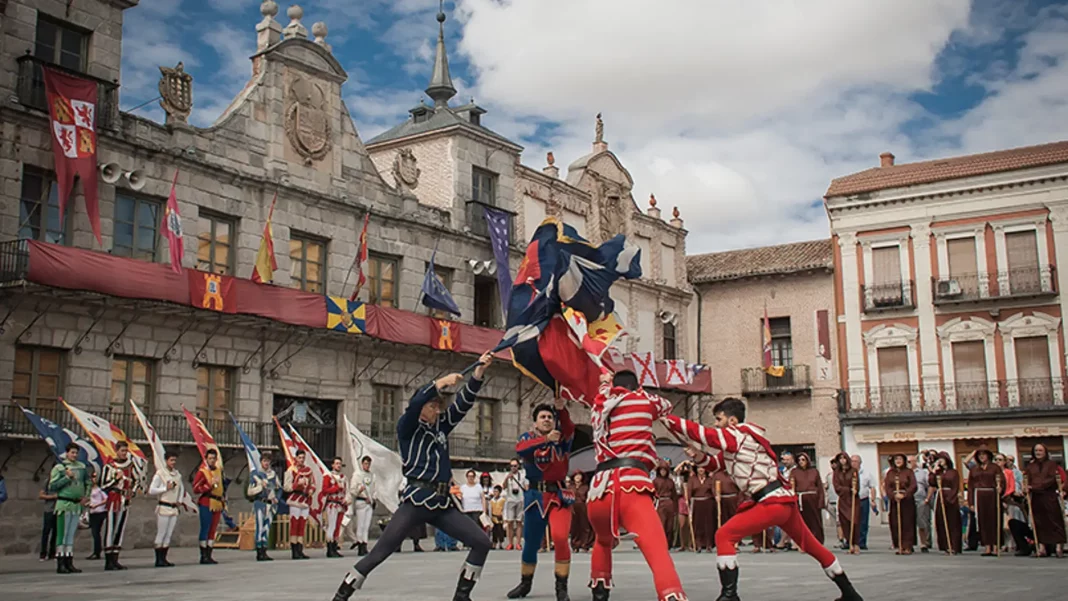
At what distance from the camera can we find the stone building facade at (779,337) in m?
39.7

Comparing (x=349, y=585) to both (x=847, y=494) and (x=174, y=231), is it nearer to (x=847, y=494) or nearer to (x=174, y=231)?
(x=847, y=494)

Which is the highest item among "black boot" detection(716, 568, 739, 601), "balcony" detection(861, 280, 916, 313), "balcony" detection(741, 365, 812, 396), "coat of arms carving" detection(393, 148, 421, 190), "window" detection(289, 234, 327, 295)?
"coat of arms carving" detection(393, 148, 421, 190)

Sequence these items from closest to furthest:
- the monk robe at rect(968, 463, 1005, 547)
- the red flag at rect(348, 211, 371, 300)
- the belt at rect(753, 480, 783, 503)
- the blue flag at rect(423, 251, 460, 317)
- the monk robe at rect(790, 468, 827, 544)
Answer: the belt at rect(753, 480, 783, 503) → the monk robe at rect(968, 463, 1005, 547) → the monk robe at rect(790, 468, 827, 544) → the red flag at rect(348, 211, 371, 300) → the blue flag at rect(423, 251, 460, 317)

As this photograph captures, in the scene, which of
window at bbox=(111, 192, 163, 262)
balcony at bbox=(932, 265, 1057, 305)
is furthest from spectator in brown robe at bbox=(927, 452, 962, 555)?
balcony at bbox=(932, 265, 1057, 305)

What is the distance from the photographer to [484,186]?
3409 cm

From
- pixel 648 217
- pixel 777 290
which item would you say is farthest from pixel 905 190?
pixel 648 217

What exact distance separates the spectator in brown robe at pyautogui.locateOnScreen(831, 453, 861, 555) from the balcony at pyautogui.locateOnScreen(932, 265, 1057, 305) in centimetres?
1888

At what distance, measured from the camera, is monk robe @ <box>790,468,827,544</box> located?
64.5 feet

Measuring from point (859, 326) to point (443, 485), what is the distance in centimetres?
3160

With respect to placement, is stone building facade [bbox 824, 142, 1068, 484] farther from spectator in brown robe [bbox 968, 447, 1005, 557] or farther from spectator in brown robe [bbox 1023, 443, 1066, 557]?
spectator in brown robe [bbox 1023, 443, 1066, 557]

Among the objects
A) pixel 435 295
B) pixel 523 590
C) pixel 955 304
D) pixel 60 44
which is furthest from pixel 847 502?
pixel 955 304

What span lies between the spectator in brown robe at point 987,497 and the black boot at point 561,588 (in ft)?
35.6

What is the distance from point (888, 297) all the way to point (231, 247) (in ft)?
74.9

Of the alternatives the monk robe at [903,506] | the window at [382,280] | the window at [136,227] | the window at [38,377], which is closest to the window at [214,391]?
the window at [136,227]
